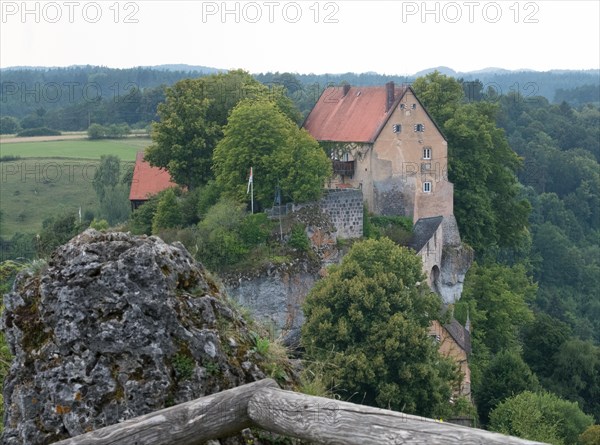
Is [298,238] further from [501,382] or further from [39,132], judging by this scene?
[39,132]

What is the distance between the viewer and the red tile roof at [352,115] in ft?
153

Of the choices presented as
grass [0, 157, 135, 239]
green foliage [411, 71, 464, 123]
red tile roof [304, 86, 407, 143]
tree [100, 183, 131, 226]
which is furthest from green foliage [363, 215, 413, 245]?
grass [0, 157, 135, 239]

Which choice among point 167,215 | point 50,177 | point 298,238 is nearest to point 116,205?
point 50,177

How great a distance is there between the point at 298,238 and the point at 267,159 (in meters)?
3.04

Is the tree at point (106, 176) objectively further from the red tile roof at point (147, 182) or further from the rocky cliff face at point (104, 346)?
the rocky cliff face at point (104, 346)

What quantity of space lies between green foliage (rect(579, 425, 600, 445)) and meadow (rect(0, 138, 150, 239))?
2108 inches

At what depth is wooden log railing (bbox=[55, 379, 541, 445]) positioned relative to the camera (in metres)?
6.16

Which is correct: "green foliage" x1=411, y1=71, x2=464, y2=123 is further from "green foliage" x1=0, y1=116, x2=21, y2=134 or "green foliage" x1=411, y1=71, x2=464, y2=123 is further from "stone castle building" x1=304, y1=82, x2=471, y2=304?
"green foliage" x1=0, y1=116, x2=21, y2=134

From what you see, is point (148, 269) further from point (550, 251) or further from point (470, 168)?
point (550, 251)

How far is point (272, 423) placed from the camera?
694cm

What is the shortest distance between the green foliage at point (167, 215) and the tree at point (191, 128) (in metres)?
1.84

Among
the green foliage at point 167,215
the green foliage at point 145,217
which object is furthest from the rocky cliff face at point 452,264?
the green foliage at point 145,217

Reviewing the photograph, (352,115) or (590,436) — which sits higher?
(352,115)

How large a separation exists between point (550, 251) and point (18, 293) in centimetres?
9404
